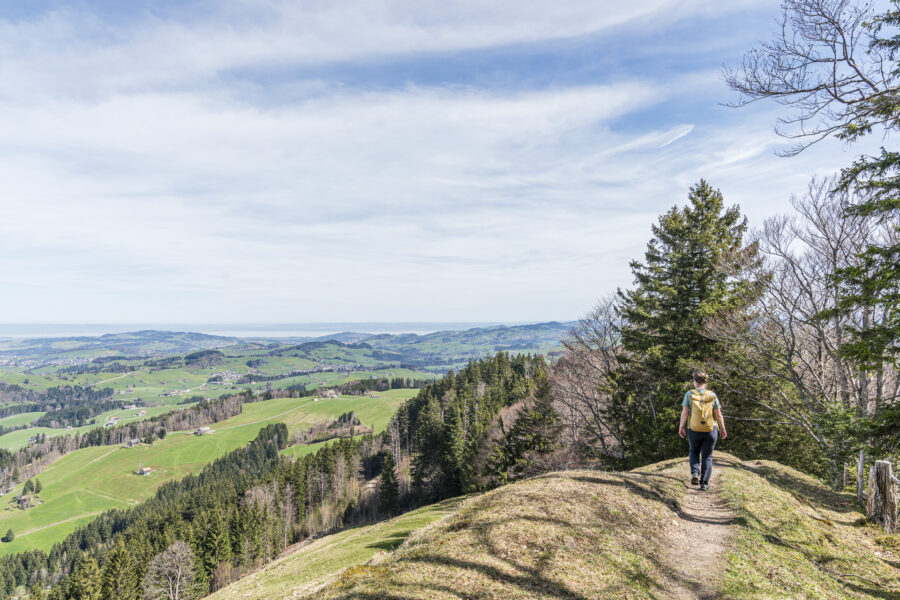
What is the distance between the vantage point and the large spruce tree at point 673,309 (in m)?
23.2

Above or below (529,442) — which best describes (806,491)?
above

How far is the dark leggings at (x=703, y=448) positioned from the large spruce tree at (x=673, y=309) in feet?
33.0

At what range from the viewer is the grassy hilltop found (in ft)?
23.6

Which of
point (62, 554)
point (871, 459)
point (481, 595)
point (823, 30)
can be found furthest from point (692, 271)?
point (62, 554)

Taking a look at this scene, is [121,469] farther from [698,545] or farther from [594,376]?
[698,545]

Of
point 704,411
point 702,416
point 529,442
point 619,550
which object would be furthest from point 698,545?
point 529,442

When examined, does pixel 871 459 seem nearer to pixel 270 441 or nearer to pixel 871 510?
pixel 871 510

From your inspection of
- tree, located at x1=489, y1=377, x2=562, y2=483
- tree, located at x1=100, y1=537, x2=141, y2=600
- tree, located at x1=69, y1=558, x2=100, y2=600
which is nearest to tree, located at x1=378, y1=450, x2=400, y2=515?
tree, located at x1=489, y1=377, x2=562, y2=483

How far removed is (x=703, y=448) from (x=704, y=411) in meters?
1.63

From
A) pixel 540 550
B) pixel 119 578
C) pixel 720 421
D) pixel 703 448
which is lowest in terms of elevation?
pixel 119 578

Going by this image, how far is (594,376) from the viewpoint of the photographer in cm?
3391

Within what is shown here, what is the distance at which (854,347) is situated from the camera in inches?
409

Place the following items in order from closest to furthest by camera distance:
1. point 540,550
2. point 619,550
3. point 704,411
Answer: point 540,550 < point 619,550 < point 704,411

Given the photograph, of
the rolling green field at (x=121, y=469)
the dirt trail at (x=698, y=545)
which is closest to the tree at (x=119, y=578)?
the dirt trail at (x=698, y=545)
